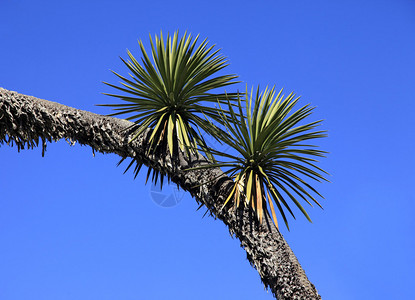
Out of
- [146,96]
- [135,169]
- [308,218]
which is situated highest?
[146,96]

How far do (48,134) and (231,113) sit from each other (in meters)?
3.02

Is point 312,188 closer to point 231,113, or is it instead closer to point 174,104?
point 231,113

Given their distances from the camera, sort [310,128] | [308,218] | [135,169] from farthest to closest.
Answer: [135,169]
[310,128]
[308,218]

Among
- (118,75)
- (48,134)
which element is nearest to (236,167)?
(118,75)

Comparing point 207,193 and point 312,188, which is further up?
point 207,193

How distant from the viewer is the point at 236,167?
741 centimetres

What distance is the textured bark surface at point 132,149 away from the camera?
21.6ft

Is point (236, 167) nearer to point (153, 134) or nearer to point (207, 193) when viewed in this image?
point (207, 193)

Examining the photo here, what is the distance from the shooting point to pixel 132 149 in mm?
7613

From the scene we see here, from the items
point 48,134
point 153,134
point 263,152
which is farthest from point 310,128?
point 48,134

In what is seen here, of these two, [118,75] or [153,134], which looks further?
[118,75]

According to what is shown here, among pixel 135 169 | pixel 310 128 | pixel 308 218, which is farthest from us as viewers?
pixel 135 169

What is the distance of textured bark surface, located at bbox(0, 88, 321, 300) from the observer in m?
6.59

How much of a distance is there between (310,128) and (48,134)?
425 cm
